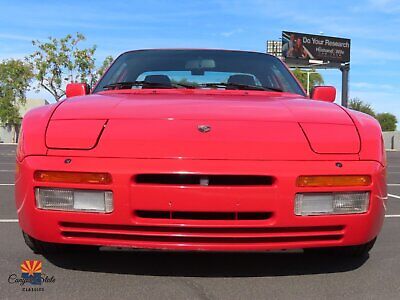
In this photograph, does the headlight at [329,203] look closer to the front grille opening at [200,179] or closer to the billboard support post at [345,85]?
the front grille opening at [200,179]

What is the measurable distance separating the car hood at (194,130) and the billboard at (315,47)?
177 feet

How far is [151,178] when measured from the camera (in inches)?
112

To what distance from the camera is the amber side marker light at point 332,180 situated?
2877mm

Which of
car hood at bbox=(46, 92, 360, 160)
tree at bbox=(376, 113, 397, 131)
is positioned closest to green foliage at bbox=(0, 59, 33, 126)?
car hood at bbox=(46, 92, 360, 160)

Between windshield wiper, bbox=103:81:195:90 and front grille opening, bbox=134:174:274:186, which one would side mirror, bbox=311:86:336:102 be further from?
front grille opening, bbox=134:174:274:186

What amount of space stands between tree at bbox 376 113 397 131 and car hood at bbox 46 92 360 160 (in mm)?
81779

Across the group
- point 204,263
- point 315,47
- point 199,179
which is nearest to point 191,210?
point 199,179

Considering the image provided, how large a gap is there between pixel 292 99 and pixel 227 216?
1313 millimetres

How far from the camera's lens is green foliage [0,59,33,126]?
1761 inches

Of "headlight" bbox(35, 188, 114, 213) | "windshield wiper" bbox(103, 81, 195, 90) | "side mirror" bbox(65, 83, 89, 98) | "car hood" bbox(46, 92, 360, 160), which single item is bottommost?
"headlight" bbox(35, 188, 114, 213)

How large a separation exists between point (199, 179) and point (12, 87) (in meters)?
46.8

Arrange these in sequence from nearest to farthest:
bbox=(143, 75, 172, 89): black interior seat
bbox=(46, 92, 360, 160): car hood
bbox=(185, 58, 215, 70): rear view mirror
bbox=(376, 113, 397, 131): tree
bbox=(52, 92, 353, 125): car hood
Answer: bbox=(46, 92, 360, 160): car hood < bbox=(52, 92, 353, 125): car hood < bbox=(143, 75, 172, 89): black interior seat < bbox=(185, 58, 215, 70): rear view mirror < bbox=(376, 113, 397, 131): tree

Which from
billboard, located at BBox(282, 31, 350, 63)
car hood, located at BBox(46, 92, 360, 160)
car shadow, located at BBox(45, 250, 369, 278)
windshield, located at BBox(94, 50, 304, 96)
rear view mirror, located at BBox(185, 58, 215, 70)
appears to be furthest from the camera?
billboard, located at BBox(282, 31, 350, 63)

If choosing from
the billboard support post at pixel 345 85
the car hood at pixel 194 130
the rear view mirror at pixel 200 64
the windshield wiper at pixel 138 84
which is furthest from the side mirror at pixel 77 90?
the billboard support post at pixel 345 85
